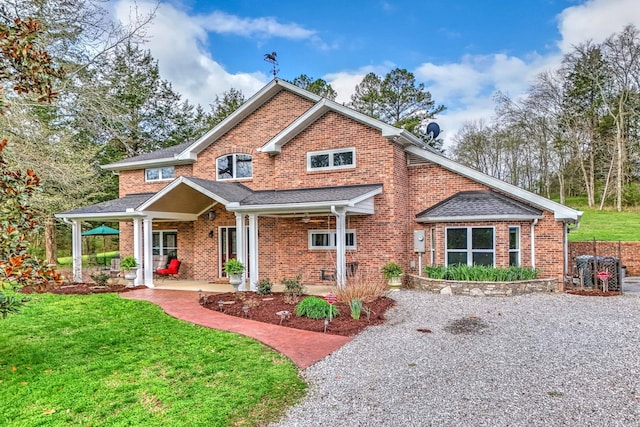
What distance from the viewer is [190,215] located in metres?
15.6

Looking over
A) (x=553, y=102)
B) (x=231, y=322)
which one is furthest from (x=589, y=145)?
(x=231, y=322)

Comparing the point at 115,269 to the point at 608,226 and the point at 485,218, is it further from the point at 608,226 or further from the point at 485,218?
the point at 608,226

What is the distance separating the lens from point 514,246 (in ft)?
41.0

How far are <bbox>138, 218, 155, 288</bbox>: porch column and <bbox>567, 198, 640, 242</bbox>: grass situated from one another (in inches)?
810

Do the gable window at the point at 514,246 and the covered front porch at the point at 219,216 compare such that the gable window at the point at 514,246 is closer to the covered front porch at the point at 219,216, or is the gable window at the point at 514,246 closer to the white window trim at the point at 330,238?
the covered front porch at the point at 219,216

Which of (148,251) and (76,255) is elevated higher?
(148,251)

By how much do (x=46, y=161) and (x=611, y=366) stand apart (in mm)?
11931

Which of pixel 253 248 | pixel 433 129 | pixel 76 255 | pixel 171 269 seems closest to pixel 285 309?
pixel 253 248

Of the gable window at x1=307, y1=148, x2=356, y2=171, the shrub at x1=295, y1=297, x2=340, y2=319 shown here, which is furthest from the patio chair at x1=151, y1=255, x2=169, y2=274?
the shrub at x1=295, y1=297, x2=340, y2=319

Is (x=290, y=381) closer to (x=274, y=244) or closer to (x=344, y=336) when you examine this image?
(x=344, y=336)

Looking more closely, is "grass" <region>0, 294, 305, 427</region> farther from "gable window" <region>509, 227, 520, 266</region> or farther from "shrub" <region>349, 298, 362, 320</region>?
"gable window" <region>509, 227, 520, 266</region>

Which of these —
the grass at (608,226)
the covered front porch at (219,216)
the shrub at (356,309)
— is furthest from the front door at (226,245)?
the grass at (608,226)

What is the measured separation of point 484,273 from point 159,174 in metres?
14.2

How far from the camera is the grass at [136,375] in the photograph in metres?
4.30
